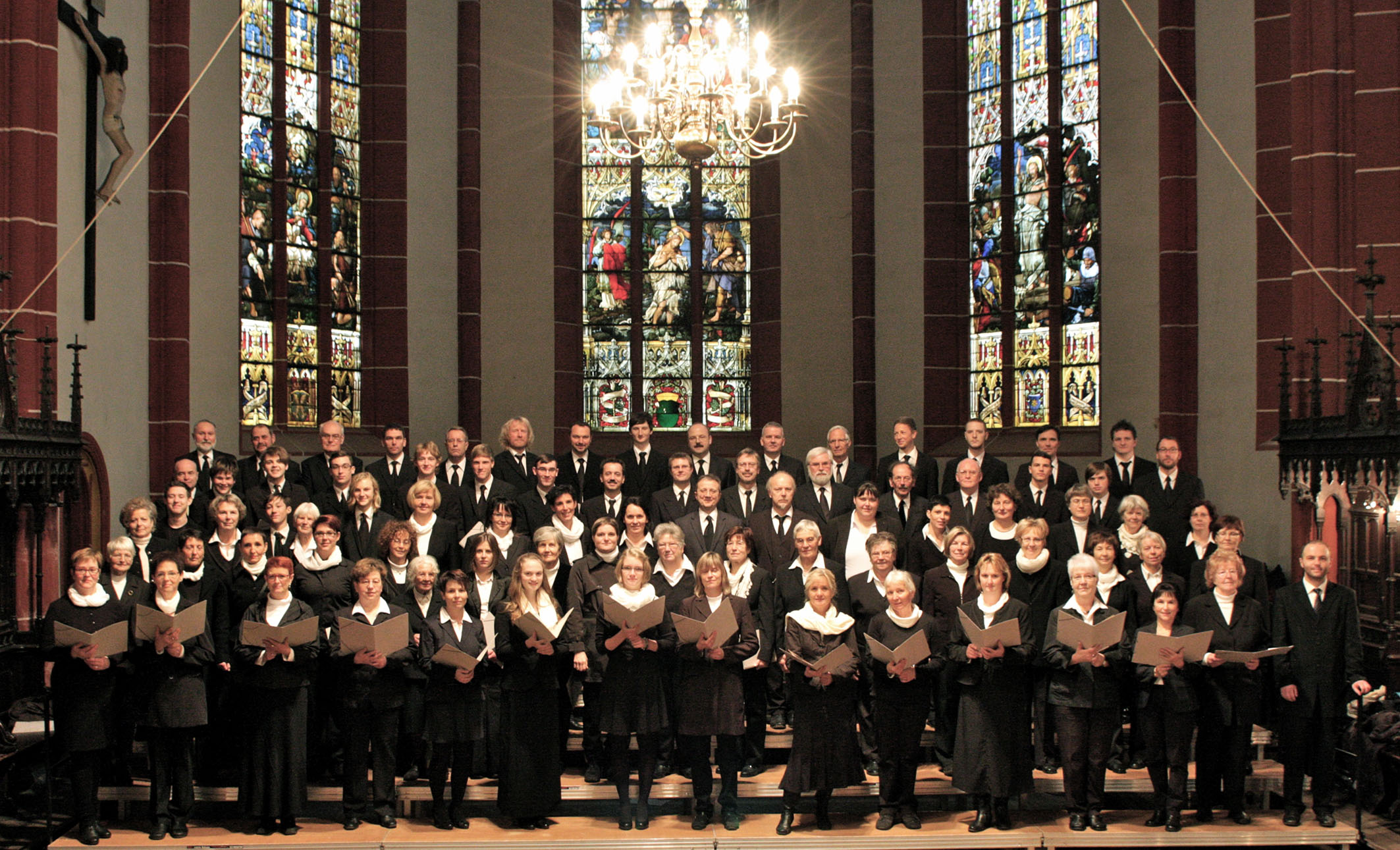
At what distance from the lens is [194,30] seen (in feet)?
30.3

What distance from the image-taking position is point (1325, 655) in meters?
6.11

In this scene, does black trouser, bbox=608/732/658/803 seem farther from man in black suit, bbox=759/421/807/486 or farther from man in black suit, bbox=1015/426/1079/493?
man in black suit, bbox=1015/426/1079/493

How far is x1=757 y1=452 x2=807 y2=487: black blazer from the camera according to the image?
27.3 feet

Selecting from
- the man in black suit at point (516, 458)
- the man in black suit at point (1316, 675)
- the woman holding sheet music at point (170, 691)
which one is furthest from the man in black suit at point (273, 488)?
the man in black suit at point (1316, 675)

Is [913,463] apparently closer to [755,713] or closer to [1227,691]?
[755,713]

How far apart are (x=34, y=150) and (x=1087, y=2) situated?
7084 mm

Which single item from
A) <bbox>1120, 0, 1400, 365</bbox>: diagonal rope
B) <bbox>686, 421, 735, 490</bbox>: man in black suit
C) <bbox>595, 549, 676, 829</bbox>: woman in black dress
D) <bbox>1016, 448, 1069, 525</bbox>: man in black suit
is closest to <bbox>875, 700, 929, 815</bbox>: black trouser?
<bbox>595, 549, 676, 829</bbox>: woman in black dress

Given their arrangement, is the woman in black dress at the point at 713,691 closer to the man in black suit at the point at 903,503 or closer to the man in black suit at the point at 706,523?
the man in black suit at the point at 706,523

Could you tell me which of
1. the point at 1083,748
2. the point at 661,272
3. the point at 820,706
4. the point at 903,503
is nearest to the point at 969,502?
the point at 903,503

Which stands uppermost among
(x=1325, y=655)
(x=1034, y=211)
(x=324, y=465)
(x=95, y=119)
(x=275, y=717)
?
(x=95, y=119)

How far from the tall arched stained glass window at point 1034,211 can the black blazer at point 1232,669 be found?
13.1 ft

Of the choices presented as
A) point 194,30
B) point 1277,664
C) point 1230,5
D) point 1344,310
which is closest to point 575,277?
point 194,30

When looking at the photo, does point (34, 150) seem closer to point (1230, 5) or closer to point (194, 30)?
point (194, 30)

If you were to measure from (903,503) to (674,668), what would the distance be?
1.81 m
